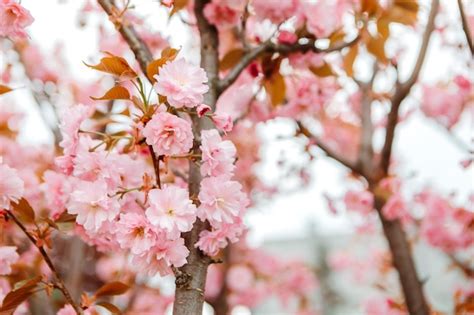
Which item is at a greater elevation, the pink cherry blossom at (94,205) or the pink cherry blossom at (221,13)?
the pink cherry blossom at (221,13)

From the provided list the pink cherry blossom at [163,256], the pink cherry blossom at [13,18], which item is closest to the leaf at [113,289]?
the pink cherry blossom at [163,256]

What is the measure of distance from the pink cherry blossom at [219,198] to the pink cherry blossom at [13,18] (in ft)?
1.30

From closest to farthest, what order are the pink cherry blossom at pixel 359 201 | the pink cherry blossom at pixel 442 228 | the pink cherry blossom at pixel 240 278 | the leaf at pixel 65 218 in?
the leaf at pixel 65 218, the pink cherry blossom at pixel 359 201, the pink cherry blossom at pixel 442 228, the pink cherry blossom at pixel 240 278

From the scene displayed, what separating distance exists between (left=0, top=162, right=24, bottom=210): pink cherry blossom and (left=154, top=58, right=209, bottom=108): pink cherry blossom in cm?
27

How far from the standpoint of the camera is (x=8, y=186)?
0.86m

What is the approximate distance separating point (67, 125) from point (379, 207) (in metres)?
1.20

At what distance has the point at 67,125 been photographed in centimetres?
90

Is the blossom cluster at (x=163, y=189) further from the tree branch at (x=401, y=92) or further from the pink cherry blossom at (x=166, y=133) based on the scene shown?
the tree branch at (x=401, y=92)

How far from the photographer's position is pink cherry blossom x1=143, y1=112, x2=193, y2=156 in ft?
2.60

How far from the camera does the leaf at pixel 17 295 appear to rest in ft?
2.98

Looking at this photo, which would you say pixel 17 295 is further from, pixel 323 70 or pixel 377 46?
pixel 377 46

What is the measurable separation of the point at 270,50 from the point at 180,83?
1.43 ft

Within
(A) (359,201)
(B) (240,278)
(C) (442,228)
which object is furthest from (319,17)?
(B) (240,278)

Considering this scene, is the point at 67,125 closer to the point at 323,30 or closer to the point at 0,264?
the point at 0,264
